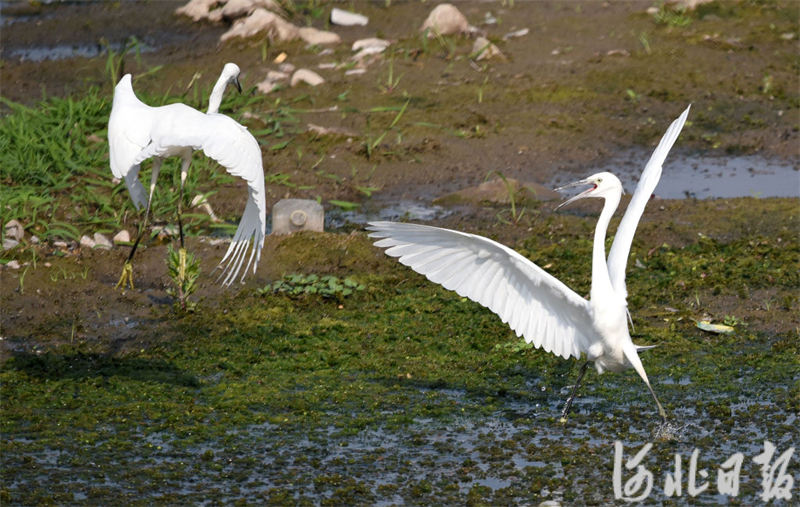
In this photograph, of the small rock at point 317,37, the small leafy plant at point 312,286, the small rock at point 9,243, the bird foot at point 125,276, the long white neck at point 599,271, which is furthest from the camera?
the small rock at point 317,37

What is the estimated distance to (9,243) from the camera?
286 inches

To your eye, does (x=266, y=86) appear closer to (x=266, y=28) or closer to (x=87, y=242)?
(x=266, y=28)

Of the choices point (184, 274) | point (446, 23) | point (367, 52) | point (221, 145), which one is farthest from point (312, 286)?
point (446, 23)

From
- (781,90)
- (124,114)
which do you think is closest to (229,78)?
(124,114)

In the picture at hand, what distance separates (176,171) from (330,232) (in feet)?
4.97

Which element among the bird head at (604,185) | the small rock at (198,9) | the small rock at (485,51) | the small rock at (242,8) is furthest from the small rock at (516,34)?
the bird head at (604,185)

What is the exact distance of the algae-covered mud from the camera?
15.0 ft

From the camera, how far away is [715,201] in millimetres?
8445

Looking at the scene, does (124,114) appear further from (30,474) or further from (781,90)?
(781,90)

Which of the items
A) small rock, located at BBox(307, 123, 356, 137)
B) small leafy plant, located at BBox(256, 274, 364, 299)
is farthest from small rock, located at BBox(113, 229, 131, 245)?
small rock, located at BBox(307, 123, 356, 137)

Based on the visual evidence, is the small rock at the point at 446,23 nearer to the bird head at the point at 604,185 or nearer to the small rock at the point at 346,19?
the small rock at the point at 346,19

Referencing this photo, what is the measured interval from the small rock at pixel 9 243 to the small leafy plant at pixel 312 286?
1.84m

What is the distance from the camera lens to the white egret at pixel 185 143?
18.6 ft

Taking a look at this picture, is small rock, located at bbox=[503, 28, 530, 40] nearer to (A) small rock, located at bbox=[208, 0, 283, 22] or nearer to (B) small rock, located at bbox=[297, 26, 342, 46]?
(B) small rock, located at bbox=[297, 26, 342, 46]
